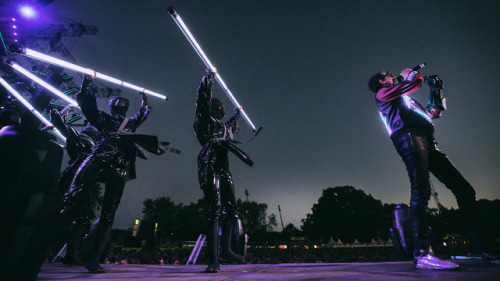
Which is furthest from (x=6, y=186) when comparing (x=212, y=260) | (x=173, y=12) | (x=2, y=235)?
(x=173, y=12)

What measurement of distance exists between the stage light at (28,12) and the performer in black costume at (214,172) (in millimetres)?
10594

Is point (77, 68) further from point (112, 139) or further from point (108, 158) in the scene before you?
point (108, 158)

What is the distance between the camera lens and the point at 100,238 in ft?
10.8

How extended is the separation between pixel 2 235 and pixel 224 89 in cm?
472

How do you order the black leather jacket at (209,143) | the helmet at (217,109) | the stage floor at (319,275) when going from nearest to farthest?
the stage floor at (319,275) < the black leather jacket at (209,143) < the helmet at (217,109)

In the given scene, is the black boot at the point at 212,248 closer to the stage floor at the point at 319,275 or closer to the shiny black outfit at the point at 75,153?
the stage floor at the point at 319,275

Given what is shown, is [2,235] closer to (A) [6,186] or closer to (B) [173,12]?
(A) [6,186]

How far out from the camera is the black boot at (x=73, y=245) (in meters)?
4.21

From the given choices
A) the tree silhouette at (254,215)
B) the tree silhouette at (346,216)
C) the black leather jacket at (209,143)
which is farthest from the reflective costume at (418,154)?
the tree silhouette at (254,215)

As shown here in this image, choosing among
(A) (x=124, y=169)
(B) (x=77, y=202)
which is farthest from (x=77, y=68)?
(B) (x=77, y=202)

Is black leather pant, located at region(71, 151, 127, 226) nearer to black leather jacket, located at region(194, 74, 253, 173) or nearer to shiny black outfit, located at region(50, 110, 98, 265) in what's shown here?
shiny black outfit, located at region(50, 110, 98, 265)

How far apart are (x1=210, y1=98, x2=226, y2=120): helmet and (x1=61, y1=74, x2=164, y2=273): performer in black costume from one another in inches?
48.8

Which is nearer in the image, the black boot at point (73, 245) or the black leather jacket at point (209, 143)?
the black leather jacket at point (209, 143)

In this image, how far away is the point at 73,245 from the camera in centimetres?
422
